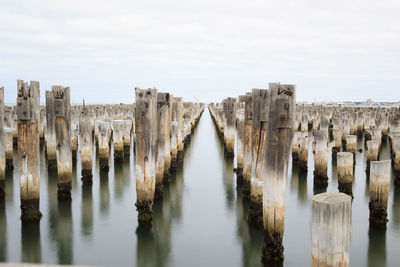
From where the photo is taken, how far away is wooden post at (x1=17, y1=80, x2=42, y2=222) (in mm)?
6031

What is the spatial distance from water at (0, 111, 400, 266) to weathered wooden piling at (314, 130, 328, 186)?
366 millimetres

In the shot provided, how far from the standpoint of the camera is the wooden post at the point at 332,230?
132 inches

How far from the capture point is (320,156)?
9.20m

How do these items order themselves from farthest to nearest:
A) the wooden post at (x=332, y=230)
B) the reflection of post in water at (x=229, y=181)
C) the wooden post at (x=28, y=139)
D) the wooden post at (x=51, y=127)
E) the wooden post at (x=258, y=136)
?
the reflection of post in water at (x=229, y=181) < the wooden post at (x=51, y=127) < the wooden post at (x=28, y=139) < the wooden post at (x=258, y=136) < the wooden post at (x=332, y=230)

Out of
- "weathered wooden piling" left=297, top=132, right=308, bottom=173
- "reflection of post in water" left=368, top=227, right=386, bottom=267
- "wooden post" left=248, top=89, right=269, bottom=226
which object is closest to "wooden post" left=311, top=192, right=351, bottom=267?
"wooden post" left=248, top=89, right=269, bottom=226

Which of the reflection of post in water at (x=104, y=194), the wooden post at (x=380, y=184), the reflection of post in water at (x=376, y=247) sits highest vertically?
the wooden post at (x=380, y=184)

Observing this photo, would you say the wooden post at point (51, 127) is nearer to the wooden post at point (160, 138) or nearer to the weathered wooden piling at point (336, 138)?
the wooden post at point (160, 138)

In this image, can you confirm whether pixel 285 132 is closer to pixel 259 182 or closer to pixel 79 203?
pixel 259 182

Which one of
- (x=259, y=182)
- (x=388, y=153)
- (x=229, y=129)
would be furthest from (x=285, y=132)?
(x=388, y=153)

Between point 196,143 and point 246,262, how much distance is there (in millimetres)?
14044

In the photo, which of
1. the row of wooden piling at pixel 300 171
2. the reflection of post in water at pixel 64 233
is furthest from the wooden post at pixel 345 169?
the reflection of post in water at pixel 64 233

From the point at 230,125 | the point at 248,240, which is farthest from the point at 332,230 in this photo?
the point at 230,125

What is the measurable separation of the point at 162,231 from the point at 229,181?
449 centimetres

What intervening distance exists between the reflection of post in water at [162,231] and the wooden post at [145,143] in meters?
0.59
